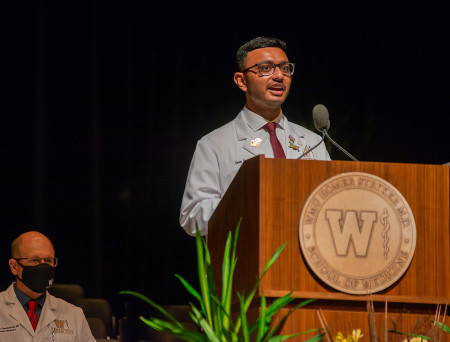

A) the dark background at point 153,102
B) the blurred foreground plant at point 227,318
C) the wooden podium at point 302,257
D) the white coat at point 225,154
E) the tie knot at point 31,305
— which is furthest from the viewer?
the dark background at point 153,102

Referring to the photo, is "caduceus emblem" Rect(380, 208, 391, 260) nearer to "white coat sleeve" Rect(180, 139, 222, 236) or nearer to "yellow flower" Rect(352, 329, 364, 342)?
"yellow flower" Rect(352, 329, 364, 342)

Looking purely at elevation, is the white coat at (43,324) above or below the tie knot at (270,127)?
below

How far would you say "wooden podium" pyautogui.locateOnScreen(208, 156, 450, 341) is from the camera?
199 cm

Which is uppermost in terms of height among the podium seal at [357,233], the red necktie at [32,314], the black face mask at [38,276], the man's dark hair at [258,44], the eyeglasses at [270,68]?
the man's dark hair at [258,44]

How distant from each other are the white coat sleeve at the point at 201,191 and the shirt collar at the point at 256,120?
7.9 inches

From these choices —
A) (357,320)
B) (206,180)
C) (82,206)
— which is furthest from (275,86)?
(82,206)

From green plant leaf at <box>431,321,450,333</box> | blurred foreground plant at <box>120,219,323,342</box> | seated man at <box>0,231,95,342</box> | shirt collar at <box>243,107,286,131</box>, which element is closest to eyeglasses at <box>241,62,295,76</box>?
shirt collar at <box>243,107,286,131</box>

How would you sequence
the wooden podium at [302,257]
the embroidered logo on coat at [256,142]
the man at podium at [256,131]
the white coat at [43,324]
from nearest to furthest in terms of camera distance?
1. the wooden podium at [302,257]
2. the man at podium at [256,131]
3. the embroidered logo on coat at [256,142]
4. the white coat at [43,324]

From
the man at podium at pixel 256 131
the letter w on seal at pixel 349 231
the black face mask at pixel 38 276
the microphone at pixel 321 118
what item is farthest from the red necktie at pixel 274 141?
the black face mask at pixel 38 276

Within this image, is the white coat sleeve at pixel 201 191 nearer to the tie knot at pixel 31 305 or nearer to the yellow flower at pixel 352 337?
the yellow flower at pixel 352 337

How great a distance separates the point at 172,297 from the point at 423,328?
386cm

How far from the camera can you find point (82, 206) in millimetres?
5500

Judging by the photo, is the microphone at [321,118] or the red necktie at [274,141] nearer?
the microphone at [321,118]

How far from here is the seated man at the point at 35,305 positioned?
13.8 ft
